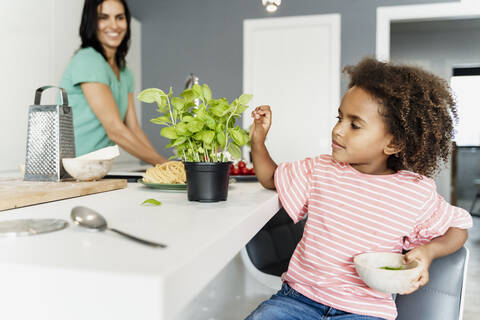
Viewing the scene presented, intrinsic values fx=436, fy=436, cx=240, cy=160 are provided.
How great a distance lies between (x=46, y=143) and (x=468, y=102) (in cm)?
673

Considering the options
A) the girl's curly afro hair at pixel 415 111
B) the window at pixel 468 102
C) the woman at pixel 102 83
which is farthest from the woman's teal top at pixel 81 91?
the window at pixel 468 102

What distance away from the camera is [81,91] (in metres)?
2.03

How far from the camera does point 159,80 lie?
4160 mm

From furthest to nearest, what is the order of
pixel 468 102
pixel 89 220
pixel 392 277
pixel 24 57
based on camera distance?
pixel 468 102, pixel 24 57, pixel 392 277, pixel 89 220

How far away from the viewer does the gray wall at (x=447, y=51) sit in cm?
628

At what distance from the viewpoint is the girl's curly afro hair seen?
109cm

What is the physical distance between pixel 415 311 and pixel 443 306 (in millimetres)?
66

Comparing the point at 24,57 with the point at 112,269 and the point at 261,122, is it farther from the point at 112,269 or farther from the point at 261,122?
the point at 112,269

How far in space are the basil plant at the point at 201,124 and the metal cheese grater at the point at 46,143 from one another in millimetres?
402

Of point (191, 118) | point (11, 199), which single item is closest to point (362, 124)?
point (191, 118)

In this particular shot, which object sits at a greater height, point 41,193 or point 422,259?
point 41,193

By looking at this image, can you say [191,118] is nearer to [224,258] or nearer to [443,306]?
[224,258]

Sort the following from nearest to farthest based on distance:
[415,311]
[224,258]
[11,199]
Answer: [224,258] < [11,199] < [415,311]

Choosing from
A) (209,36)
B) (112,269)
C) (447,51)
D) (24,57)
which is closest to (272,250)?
(112,269)
